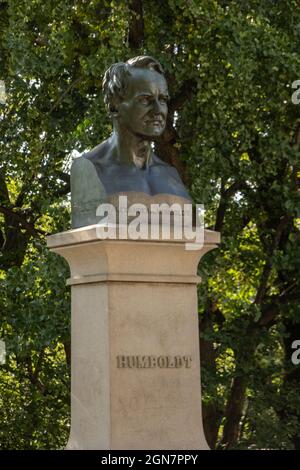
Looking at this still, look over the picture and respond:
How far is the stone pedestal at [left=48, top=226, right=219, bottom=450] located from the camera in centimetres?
689

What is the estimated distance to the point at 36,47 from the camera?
10.9 meters

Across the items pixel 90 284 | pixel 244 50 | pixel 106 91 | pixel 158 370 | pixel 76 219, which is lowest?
pixel 158 370

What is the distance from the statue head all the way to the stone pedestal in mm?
839

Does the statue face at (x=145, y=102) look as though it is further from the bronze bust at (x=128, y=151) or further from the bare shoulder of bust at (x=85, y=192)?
the bare shoulder of bust at (x=85, y=192)

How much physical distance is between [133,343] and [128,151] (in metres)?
1.36

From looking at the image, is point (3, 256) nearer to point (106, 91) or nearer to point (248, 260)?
point (248, 260)

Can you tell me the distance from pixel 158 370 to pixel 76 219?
1.22 meters

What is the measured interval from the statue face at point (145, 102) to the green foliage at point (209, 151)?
2.79 meters

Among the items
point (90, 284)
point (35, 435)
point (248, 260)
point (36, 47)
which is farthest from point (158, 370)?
point (35, 435)
